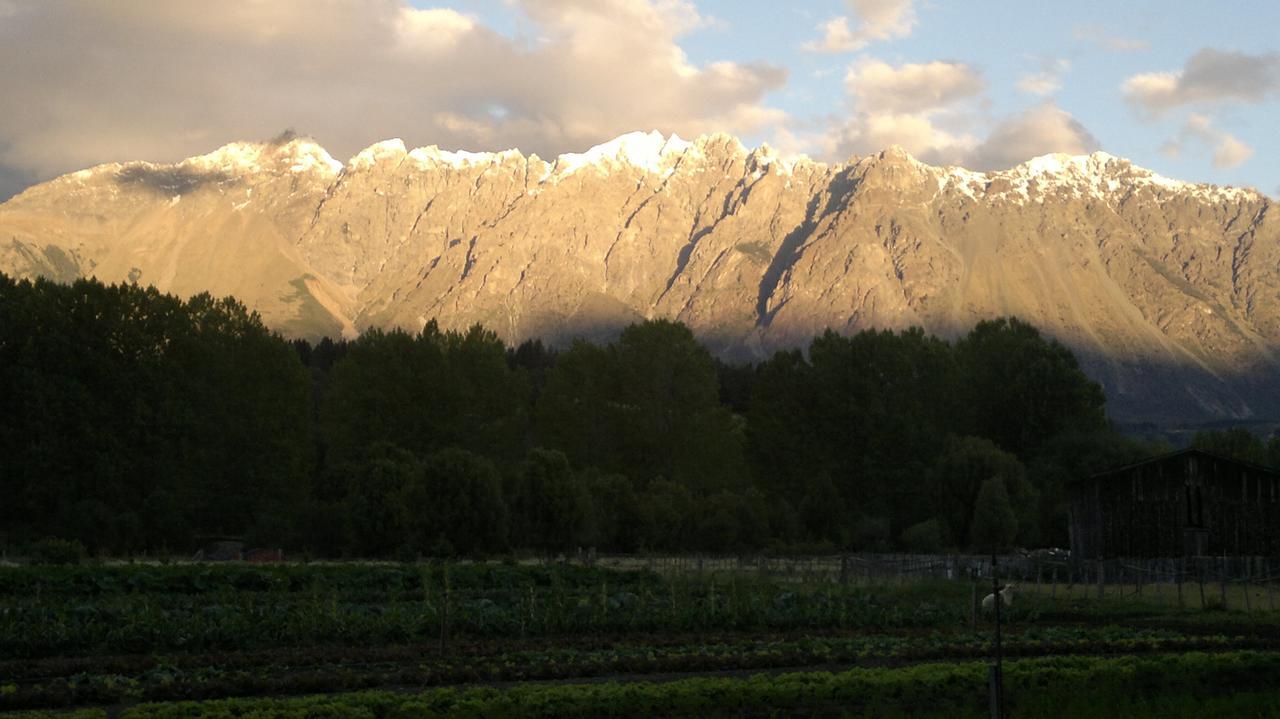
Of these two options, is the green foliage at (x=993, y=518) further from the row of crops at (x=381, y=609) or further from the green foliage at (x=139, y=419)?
the green foliage at (x=139, y=419)

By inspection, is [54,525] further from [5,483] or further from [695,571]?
[695,571]

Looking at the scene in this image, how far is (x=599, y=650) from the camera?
3266 cm

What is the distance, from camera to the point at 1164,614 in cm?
4397

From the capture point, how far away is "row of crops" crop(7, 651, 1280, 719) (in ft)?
73.4

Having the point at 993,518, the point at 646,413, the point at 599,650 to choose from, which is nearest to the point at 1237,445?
the point at 993,518

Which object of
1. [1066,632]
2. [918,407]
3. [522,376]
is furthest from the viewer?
[522,376]

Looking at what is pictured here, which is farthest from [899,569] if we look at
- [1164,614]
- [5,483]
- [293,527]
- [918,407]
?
[5,483]

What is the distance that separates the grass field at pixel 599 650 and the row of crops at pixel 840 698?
5 cm

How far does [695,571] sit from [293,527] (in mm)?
26477

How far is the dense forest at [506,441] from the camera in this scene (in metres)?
75.4

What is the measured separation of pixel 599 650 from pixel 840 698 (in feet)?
30.1

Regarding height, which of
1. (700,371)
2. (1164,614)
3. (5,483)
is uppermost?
(700,371)

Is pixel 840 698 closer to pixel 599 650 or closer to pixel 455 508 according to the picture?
pixel 599 650

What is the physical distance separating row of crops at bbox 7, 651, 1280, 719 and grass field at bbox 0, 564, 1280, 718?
0.16 ft
